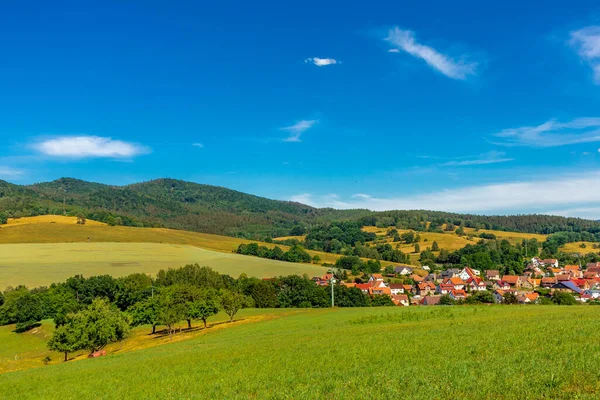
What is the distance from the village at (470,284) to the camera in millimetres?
125562

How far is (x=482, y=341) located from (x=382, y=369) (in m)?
6.99

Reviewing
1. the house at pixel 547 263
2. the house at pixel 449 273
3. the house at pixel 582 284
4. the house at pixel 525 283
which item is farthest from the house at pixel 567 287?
the house at pixel 547 263

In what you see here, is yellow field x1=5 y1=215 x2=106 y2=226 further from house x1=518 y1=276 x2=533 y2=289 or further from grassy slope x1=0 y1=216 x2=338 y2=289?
house x1=518 y1=276 x2=533 y2=289

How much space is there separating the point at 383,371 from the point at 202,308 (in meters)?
57.1

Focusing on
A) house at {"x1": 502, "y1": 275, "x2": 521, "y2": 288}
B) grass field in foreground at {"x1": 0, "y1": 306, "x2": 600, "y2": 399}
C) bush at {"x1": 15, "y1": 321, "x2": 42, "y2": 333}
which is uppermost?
grass field in foreground at {"x1": 0, "y1": 306, "x2": 600, "y2": 399}

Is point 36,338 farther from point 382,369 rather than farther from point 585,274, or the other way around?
point 585,274

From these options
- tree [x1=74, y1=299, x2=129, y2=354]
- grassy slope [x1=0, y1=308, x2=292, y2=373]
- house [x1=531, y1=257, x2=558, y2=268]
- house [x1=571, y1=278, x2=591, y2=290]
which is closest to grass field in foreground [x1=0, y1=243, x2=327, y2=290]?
grassy slope [x1=0, y1=308, x2=292, y2=373]

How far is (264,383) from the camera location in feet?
60.3

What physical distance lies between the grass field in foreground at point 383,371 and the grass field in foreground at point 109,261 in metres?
94.4

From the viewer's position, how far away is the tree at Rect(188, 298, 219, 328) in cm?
6844

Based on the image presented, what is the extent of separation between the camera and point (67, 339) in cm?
5103

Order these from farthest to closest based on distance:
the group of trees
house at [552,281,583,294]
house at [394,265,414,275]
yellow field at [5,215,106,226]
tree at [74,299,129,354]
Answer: yellow field at [5,215,106,226] < the group of trees < house at [394,265,414,275] < house at [552,281,583,294] < tree at [74,299,129,354]

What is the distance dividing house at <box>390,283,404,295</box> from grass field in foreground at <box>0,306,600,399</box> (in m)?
115

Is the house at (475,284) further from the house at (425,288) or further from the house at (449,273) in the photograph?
the house at (449,273)
